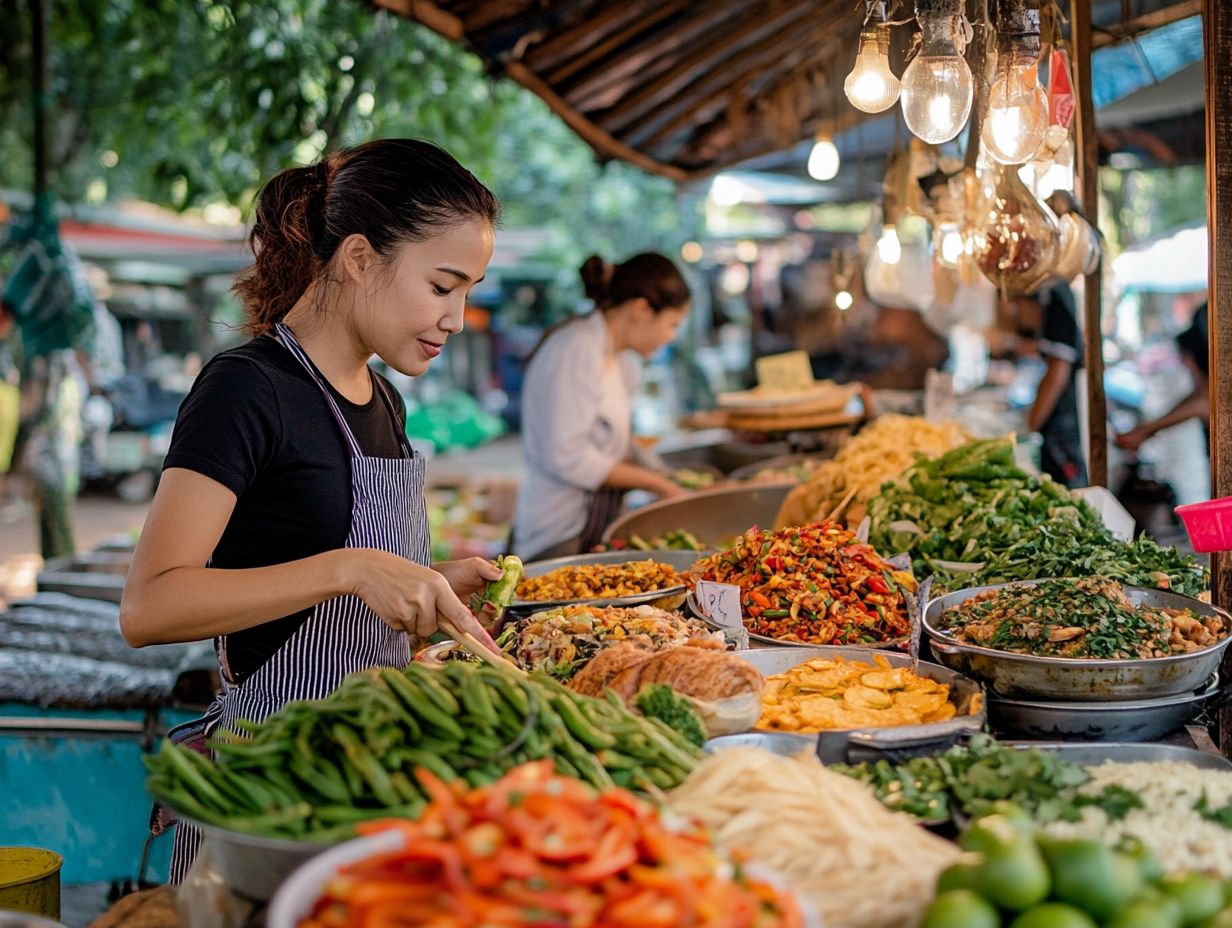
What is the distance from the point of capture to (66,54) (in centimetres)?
929

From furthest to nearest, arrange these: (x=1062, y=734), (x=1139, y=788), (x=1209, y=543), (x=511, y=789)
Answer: (x=1209, y=543)
(x=1062, y=734)
(x=1139, y=788)
(x=511, y=789)

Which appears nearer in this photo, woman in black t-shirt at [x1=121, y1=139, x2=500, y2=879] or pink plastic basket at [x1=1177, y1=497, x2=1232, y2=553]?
woman in black t-shirt at [x1=121, y1=139, x2=500, y2=879]

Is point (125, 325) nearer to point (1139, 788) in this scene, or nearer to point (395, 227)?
point (395, 227)

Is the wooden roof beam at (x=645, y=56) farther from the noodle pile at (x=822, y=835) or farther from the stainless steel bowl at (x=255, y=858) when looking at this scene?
the stainless steel bowl at (x=255, y=858)

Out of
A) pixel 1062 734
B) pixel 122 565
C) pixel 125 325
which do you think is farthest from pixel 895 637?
pixel 125 325

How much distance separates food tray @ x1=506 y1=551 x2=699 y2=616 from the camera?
316 centimetres

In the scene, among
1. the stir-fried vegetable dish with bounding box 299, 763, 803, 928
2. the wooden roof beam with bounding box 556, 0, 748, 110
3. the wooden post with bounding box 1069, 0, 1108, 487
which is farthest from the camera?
the wooden roof beam with bounding box 556, 0, 748, 110

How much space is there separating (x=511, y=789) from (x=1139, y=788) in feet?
3.56

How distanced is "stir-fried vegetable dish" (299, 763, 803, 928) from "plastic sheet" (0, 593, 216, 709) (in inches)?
123

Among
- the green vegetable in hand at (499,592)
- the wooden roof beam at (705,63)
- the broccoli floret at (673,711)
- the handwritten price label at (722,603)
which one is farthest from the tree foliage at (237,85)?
the broccoli floret at (673,711)

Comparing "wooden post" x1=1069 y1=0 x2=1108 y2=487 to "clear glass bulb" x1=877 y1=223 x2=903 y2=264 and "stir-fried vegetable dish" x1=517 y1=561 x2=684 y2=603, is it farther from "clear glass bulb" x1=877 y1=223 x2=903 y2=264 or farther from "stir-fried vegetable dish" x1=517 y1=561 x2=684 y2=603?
"stir-fried vegetable dish" x1=517 y1=561 x2=684 y2=603

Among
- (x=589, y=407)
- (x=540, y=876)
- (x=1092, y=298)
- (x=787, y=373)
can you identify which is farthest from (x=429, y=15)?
(x=540, y=876)

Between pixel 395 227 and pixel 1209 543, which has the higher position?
pixel 395 227

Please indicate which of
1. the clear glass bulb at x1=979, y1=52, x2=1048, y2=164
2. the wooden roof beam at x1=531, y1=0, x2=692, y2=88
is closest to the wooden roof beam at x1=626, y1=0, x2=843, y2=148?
the wooden roof beam at x1=531, y1=0, x2=692, y2=88
